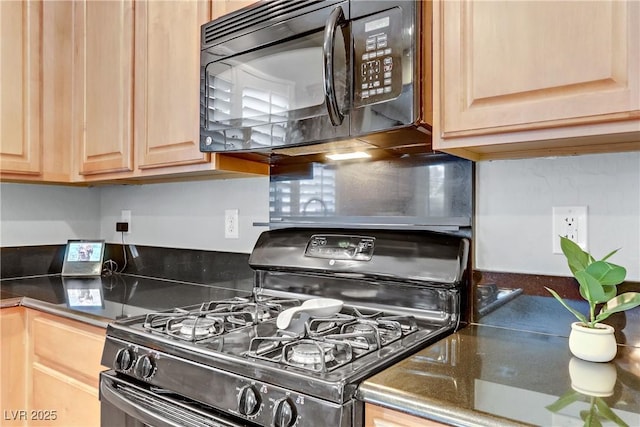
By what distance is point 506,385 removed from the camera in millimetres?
821

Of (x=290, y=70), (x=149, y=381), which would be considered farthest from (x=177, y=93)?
(x=149, y=381)

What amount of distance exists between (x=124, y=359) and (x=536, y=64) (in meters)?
1.21

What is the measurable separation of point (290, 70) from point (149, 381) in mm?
914

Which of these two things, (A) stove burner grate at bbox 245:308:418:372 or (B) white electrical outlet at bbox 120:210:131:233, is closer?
(A) stove burner grate at bbox 245:308:418:372

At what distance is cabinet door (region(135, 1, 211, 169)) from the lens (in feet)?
5.06

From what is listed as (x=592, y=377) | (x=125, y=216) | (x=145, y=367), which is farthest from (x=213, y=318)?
(x=125, y=216)

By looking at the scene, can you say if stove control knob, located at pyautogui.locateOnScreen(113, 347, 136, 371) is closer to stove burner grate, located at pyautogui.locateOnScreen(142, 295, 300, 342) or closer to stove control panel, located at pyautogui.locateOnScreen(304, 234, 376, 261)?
stove burner grate, located at pyautogui.locateOnScreen(142, 295, 300, 342)

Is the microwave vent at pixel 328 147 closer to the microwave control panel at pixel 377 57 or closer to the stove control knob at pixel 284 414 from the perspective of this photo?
the microwave control panel at pixel 377 57

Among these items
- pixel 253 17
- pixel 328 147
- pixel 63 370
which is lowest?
pixel 63 370

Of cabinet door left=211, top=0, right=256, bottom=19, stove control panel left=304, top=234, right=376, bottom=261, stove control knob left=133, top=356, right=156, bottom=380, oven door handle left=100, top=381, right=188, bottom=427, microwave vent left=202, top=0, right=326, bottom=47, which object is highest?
cabinet door left=211, top=0, right=256, bottom=19

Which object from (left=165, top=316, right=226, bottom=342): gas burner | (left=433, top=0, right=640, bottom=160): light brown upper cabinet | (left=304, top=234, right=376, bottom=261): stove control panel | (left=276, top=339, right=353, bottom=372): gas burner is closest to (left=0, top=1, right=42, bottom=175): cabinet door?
(left=165, top=316, right=226, bottom=342): gas burner

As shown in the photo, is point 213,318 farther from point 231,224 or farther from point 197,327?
point 231,224

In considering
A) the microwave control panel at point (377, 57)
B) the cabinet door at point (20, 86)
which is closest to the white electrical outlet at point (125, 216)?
the cabinet door at point (20, 86)

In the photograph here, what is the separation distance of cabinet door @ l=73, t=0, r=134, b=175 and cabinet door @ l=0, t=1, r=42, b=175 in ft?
0.51
